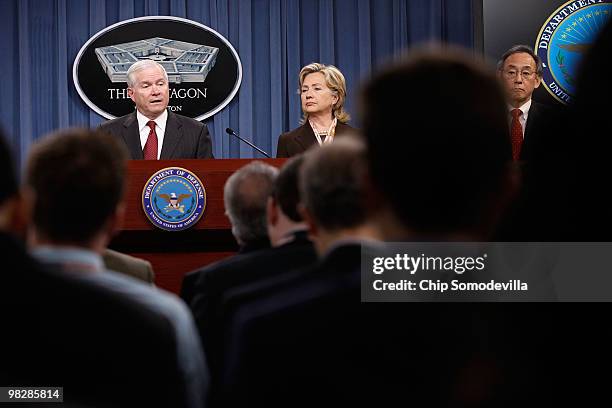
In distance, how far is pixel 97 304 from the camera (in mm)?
1091

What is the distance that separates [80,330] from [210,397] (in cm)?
45

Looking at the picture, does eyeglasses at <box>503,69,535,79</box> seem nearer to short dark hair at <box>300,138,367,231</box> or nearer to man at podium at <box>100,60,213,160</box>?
man at podium at <box>100,60,213,160</box>

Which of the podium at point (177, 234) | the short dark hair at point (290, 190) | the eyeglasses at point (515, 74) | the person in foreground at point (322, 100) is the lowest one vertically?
the podium at point (177, 234)

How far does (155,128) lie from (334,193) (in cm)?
330

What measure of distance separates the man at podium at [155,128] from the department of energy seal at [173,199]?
97 centimetres

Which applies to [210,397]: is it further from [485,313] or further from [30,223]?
[485,313]

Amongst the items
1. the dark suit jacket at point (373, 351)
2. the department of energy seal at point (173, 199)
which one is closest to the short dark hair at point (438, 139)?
the dark suit jacket at point (373, 351)

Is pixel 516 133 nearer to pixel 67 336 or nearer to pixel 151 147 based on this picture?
pixel 151 147

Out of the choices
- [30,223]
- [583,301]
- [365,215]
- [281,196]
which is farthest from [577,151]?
[281,196]

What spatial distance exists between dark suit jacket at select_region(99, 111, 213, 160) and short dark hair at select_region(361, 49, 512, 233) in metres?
3.58

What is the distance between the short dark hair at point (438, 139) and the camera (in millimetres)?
906

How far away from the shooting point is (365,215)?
1.42m

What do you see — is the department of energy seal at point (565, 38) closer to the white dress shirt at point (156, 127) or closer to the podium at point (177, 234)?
the white dress shirt at point (156, 127)

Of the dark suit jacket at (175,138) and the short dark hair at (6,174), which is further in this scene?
the dark suit jacket at (175,138)
